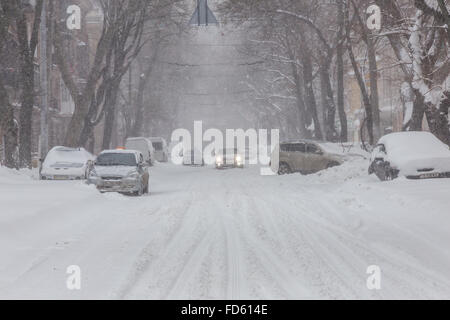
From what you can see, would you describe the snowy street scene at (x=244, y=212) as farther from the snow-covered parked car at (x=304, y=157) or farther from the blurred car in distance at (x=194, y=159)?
the blurred car in distance at (x=194, y=159)

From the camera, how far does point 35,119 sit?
1987 inches

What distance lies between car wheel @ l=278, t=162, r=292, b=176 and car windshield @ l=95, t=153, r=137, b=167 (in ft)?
38.1

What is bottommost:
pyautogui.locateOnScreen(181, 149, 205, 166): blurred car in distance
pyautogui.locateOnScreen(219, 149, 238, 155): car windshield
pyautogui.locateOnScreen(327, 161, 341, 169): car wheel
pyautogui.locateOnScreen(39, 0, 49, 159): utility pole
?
pyautogui.locateOnScreen(181, 149, 205, 166): blurred car in distance

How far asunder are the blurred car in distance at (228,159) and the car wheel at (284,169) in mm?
10910

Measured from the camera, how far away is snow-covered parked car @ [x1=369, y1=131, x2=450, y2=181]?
20.1 m

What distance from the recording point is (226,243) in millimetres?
11203

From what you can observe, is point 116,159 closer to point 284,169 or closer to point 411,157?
point 411,157

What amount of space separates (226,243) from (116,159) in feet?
41.0

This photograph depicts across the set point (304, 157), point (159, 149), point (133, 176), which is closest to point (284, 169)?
point (304, 157)

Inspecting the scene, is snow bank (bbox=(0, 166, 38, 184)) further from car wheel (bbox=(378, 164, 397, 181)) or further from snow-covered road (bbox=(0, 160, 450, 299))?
car wheel (bbox=(378, 164, 397, 181))

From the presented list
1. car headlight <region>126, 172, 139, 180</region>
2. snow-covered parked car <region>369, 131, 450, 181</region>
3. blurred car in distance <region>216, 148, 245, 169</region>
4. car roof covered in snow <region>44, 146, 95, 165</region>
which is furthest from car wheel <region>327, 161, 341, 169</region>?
blurred car in distance <region>216, 148, 245, 169</region>

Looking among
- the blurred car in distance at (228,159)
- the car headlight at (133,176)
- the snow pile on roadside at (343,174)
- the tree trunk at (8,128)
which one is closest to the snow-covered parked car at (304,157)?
the snow pile on roadside at (343,174)

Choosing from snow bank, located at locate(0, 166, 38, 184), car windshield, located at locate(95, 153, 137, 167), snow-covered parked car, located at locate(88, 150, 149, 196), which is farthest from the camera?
car windshield, located at locate(95, 153, 137, 167)

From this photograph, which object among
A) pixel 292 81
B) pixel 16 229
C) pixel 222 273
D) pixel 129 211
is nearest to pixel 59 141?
pixel 292 81
